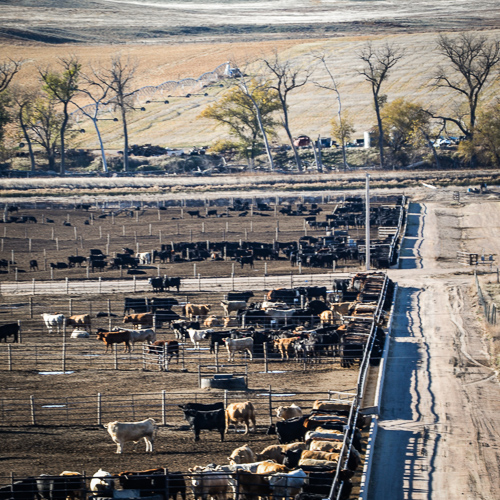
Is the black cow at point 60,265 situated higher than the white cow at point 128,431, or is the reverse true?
the black cow at point 60,265

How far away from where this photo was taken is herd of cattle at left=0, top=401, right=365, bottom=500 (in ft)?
49.9

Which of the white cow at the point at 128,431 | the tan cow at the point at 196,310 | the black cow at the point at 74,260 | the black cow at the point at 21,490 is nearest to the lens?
the black cow at the point at 21,490

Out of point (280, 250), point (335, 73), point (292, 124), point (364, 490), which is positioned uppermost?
point (335, 73)

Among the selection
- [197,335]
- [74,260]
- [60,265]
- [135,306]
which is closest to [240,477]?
[197,335]

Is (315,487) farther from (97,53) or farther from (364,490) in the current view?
(97,53)

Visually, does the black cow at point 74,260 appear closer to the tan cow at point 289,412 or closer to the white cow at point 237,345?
the white cow at point 237,345

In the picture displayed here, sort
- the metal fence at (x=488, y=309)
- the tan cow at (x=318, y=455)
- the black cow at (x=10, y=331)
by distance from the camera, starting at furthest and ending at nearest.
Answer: the metal fence at (x=488, y=309) → the black cow at (x=10, y=331) → the tan cow at (x=318, y=455)

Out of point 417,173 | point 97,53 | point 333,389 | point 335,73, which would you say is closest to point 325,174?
point 417,173

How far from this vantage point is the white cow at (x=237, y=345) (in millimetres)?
27344

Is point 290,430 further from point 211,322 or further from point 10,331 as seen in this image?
point 10,331

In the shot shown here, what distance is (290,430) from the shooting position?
18938mm

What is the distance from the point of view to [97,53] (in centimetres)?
16788

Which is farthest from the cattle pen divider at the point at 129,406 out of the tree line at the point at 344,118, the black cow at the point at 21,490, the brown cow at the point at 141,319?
the tree line at the point at 344,118

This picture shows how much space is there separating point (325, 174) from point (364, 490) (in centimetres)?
7393
